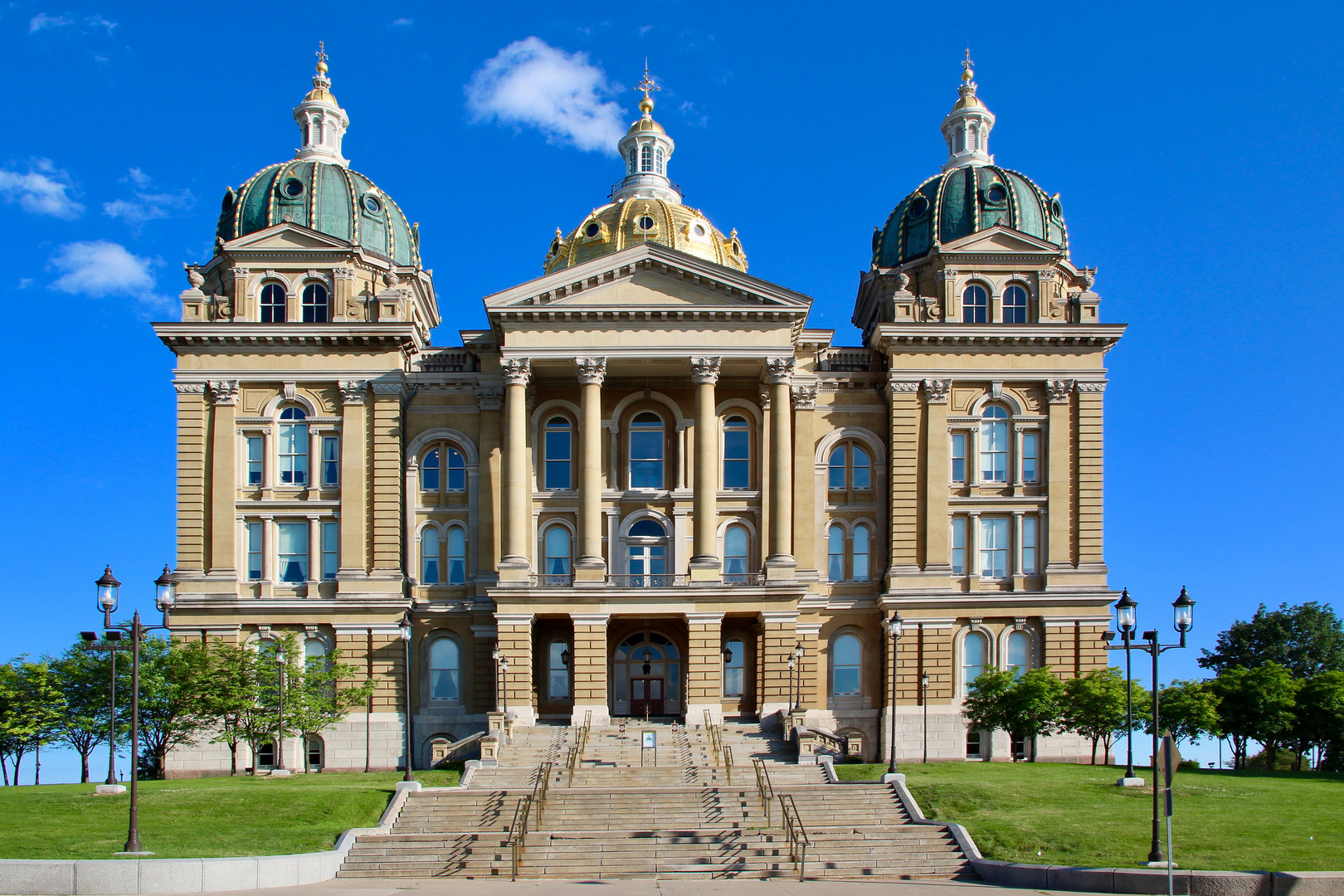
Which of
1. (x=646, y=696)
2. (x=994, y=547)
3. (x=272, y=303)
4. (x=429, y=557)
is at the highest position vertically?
(x=272, y=303)

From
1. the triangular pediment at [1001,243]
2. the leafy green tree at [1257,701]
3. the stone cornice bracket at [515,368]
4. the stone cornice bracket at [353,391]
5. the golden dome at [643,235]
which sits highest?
the golden dome at [643,235]

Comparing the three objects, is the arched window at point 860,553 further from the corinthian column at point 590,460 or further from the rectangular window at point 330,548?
the rectangular window at point 330,548

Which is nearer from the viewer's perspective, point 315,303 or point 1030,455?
point 1030,455

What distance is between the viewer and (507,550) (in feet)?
173

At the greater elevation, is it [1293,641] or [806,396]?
[806,396]

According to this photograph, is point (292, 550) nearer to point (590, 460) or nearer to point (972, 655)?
point (590, 460)

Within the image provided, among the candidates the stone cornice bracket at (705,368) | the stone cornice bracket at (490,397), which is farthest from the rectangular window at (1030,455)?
the stone cornice bracket at (490,397)

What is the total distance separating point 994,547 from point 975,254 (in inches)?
467

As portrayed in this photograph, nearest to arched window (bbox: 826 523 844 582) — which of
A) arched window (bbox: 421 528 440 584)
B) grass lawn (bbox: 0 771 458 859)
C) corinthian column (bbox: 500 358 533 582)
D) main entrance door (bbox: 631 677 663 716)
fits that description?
main entrance door (bbox: 631 677 663 716)

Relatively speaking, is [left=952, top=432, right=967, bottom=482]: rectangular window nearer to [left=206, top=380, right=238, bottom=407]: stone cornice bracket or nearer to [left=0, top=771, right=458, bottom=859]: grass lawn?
[left=0, top=771, right=458, bottom=859]: grass lawn

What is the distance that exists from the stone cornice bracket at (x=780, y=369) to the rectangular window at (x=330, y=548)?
1790 centimetres

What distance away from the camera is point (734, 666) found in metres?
55.5

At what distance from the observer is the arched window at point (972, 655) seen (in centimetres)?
5497

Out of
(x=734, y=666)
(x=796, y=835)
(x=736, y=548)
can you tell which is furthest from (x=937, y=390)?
(x=796, y=835)
